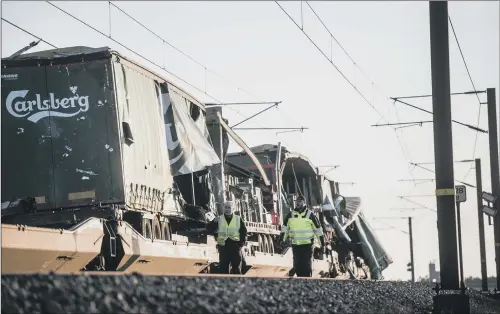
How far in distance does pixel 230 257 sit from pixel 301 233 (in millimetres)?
1582

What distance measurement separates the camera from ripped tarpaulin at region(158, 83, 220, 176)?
1878cm

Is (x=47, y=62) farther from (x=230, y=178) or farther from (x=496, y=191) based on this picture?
(x=496, y=191)

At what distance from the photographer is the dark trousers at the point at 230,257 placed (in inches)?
686

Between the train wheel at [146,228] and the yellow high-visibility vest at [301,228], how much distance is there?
101 inches

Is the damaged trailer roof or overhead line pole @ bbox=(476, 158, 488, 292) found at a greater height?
the damaged trailer roof

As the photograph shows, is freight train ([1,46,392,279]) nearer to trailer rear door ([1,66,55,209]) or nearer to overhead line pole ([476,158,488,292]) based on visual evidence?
trailer rear door ([1,66,55,209])

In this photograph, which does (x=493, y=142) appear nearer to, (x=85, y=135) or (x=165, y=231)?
(x=165, y=231)

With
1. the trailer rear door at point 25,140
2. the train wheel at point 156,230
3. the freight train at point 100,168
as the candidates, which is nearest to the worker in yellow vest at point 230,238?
the freight train at point 100,168

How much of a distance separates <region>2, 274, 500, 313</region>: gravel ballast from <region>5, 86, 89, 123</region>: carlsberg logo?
4.85 metres

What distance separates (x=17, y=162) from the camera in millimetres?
16391

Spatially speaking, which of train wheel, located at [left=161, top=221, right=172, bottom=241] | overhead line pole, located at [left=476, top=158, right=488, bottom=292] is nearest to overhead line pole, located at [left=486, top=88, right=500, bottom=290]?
overhead line pole, located at [left=476, top=158, right=488, bottom=292]

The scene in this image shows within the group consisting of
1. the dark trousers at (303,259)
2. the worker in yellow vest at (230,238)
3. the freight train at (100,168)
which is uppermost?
the freight train at (100,168)

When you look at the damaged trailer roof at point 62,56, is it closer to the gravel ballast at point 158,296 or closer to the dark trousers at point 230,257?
the dark trousers at point 230,257

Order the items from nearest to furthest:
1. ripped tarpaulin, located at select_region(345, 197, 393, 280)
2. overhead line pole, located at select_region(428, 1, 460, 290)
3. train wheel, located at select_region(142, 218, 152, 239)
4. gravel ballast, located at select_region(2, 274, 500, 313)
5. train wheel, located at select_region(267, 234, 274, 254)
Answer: gravel ballast, located at select_region(2, 274, 500, 313)
overhead line pole, located at select_region(428, 1, 460, 290)
train wheel, located at select_region(142, 218, 152, 239)
train wheel, located at select_region(267, 234, 274, 254)
ripped tarpaulin, located at select_region(345, 197, 393, 280)
